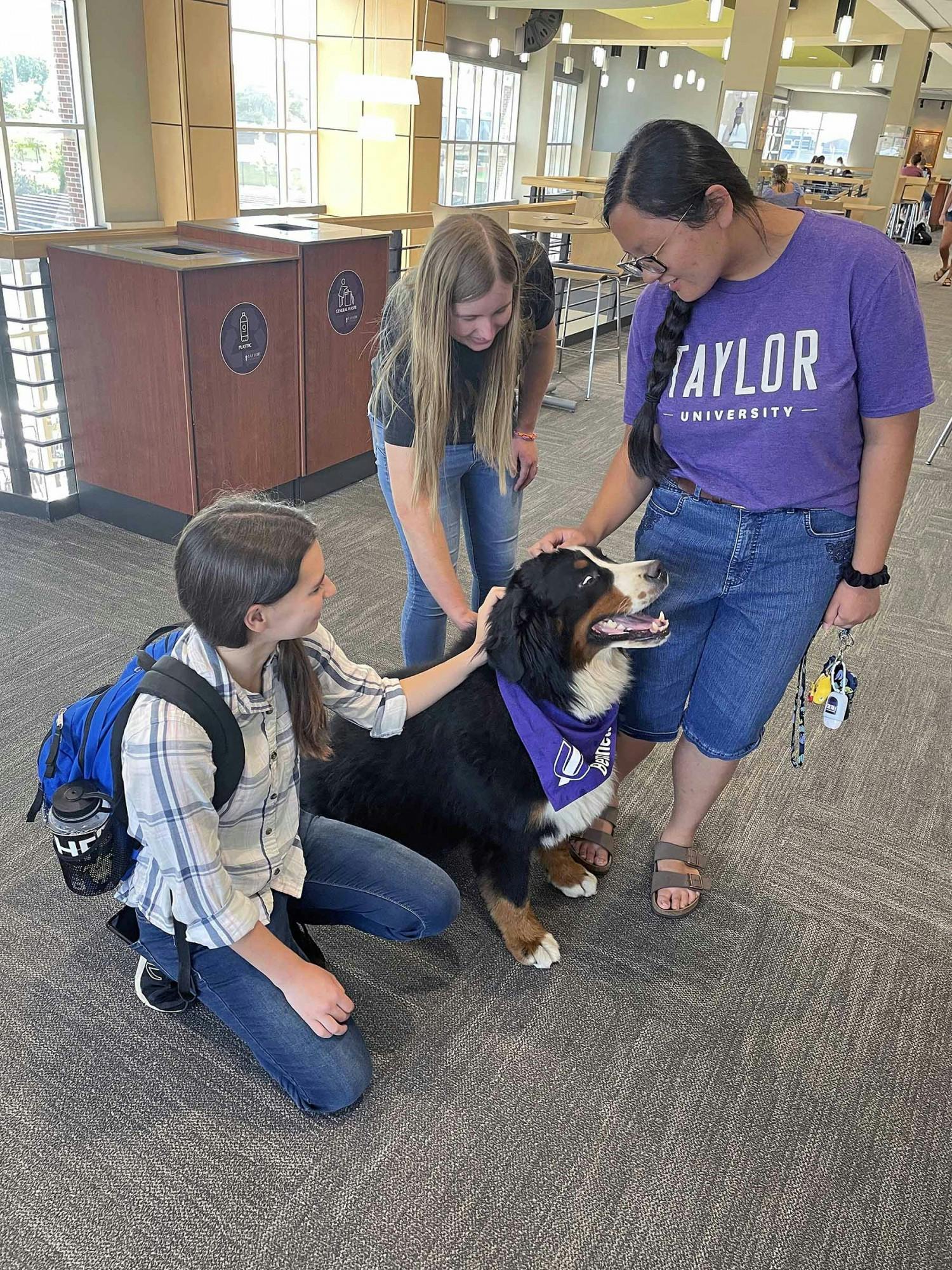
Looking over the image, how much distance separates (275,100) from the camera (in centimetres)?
1045

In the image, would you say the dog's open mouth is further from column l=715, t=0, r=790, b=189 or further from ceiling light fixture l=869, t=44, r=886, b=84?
ceiling light fixture l=869, t=44, r=886, b=84

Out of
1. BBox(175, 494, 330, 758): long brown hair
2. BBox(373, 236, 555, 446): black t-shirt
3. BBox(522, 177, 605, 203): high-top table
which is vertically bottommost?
BBox(175, 494, 330, 758): long brown hair

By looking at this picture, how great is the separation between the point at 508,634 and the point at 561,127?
66.7 ft

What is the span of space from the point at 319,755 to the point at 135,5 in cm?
899

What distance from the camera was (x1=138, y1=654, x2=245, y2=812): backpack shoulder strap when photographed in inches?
49.0

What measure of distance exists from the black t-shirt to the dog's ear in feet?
1.55

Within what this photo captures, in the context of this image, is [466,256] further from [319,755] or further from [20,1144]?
[20,1144]

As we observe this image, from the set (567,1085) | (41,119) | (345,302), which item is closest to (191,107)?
(41,119)

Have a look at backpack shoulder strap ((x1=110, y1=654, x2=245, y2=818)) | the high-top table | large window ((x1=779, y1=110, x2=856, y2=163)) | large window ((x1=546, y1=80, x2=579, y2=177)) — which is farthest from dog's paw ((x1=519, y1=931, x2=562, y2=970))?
large window ((x1=779, y1=110, x2=856, y2=163))

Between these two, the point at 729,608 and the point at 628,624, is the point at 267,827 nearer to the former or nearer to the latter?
the point at 628,624

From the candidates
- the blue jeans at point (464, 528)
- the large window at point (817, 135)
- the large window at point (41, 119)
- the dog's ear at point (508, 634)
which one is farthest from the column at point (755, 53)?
the large window at point (817, 135)

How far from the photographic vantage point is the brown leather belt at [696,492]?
160 centimetres

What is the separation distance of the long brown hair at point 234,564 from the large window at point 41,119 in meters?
7.46

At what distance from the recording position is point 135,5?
303 inches
